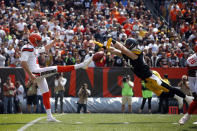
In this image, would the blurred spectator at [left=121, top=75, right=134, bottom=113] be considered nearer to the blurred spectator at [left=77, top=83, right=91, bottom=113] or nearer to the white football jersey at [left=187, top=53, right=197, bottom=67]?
the blurred spectator at [left=77, top=83, right=91, bottom=113]

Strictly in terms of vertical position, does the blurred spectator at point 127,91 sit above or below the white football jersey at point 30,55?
below

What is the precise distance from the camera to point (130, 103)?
16.0 m

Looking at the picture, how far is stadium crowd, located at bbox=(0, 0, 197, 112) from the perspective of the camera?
17.2 metres

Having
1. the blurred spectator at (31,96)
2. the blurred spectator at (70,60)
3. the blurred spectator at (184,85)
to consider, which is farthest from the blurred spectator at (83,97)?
the blurred spectator at (184,85)

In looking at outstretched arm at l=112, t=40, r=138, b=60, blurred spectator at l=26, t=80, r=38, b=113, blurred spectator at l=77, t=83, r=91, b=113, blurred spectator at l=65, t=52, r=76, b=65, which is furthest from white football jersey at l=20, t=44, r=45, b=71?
blurred spectator at l=65, t=52, r=76, b=65

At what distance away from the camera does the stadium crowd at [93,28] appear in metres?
17.2

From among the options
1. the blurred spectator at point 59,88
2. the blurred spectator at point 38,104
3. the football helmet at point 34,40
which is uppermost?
the football helmet at point 34,40

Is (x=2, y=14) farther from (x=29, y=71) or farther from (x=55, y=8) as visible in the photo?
(x=29, y=71)

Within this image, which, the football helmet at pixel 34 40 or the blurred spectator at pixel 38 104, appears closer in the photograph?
the football helmet at pixel 34 40

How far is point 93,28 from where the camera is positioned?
19.3 m

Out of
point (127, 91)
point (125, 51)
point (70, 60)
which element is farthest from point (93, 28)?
point (125, 51)

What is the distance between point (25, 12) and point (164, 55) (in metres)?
7.76

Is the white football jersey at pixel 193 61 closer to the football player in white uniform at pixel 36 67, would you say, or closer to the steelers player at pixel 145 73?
the steelers player at pixel 145 73

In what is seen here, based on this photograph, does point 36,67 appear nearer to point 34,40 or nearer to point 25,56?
point 25,56
